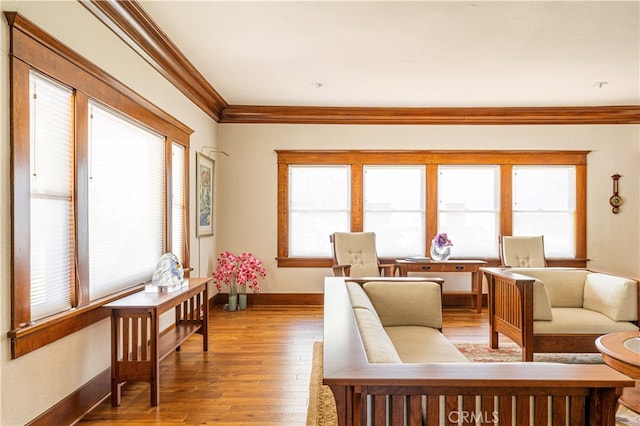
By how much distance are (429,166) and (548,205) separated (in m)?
1.79

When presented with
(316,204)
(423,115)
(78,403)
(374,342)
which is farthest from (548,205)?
(78,403)

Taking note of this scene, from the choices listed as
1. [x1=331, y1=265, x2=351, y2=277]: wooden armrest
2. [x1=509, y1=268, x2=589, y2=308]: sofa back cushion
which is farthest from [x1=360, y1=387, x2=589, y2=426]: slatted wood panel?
[x1=331, y1=265, x2=351, y2=277]: wooden armrest

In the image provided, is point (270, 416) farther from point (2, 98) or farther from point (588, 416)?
point (2, 98)

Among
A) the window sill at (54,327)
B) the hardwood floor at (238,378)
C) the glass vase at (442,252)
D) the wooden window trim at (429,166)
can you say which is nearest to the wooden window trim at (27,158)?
the window sill at (54,327)

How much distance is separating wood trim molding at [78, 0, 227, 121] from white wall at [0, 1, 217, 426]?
0.06 meters

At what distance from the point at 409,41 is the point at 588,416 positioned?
3.08 m

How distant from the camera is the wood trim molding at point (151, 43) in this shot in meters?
2.87

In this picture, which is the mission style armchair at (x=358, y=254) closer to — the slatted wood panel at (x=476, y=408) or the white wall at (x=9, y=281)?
the white wall at (x=9, y=281)

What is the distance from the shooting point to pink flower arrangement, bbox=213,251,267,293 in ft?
18.4

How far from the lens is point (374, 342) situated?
5.57 ft

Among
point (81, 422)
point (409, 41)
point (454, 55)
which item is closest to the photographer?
point (81, 422)

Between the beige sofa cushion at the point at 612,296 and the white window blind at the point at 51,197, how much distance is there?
395cm

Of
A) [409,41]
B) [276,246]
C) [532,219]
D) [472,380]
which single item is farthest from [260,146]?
[472,380]

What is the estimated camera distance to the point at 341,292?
2.70m
